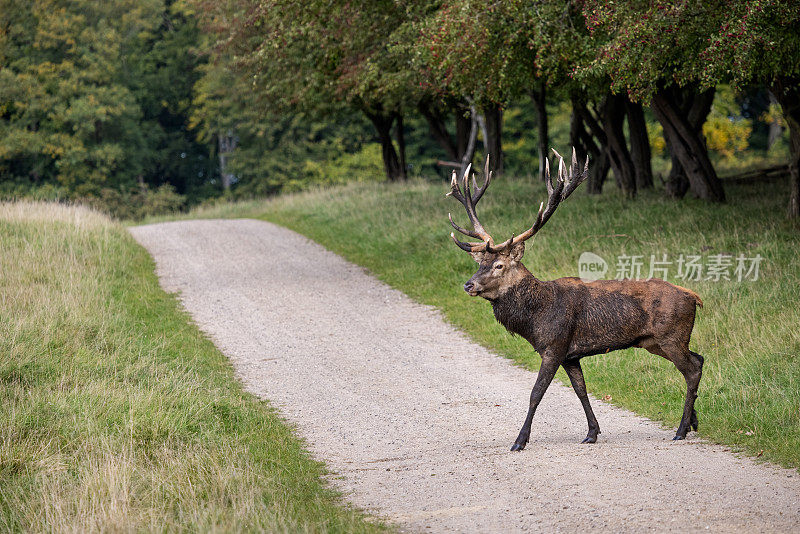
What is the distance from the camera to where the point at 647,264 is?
1348cm

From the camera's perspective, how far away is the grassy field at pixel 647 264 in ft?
26.3

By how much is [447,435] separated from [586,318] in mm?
1748

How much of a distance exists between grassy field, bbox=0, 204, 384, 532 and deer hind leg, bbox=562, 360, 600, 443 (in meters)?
2.30

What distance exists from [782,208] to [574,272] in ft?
19.2

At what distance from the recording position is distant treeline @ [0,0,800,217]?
12.9 m

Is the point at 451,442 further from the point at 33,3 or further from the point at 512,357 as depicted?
the point at 33,3

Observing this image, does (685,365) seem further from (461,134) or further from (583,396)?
(461,134)

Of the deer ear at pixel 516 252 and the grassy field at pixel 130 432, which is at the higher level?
Result: the deer ear at pixel 516 252

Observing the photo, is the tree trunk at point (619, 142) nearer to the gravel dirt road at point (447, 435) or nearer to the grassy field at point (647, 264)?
the grassy field at point (647, 264)

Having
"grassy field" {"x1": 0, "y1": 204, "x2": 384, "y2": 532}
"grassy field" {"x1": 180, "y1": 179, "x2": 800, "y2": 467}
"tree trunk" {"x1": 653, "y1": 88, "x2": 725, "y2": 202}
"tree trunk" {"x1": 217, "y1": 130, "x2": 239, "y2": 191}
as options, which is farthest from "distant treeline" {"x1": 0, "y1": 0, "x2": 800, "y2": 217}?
"grassy field" {"x1": 0, "y1": 204, "x2": 384, "y2": 532}

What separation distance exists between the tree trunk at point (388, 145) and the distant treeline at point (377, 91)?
0.07 m

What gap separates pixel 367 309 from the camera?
14.2 metres

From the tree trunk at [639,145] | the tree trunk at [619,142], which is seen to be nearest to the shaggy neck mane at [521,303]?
the tree trunk at [619,142]

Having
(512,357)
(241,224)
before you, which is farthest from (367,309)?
(241,224)
